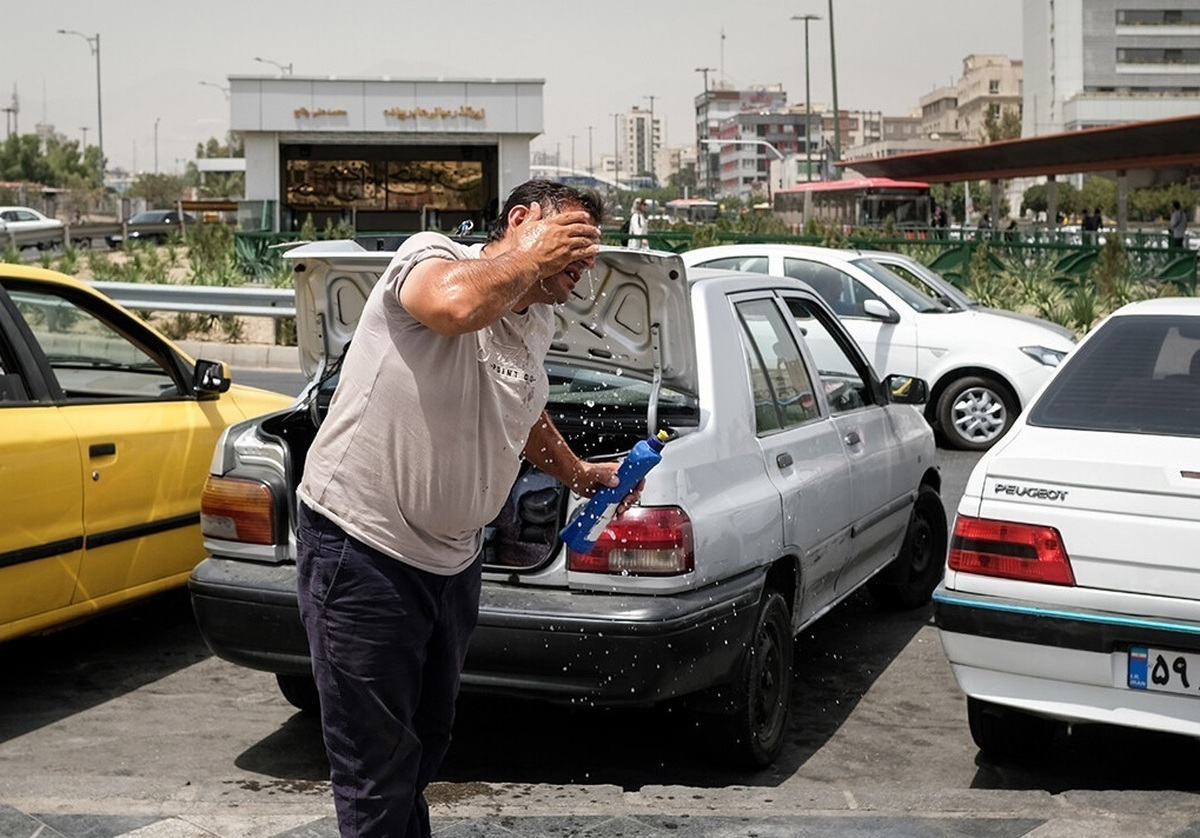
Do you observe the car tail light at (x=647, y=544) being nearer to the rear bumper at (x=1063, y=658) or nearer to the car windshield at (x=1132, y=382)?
the rear bumper at (x=1063, y=658)

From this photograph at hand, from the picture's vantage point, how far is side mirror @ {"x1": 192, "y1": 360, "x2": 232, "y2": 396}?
6.43 meters

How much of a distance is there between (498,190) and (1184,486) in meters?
46.0

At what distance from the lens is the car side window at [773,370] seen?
17.9 feet

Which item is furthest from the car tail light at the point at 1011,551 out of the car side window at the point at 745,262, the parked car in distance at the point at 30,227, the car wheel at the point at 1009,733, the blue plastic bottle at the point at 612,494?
the parked car in distance at the point at 30,227

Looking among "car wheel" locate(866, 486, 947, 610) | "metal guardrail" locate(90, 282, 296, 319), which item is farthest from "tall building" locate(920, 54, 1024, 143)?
"car wheel" locate(866, 486, 947, 610)

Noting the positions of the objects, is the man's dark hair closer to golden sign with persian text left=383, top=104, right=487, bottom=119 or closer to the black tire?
the black tire

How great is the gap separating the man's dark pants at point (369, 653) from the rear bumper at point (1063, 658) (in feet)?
6.49

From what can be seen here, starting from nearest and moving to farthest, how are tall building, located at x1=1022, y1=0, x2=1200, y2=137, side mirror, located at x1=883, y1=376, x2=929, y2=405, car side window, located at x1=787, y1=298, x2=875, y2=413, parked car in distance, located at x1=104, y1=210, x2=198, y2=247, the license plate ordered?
the license plate → car side window, located at x1=787, y1=298, x2=875, y2=413 → side mirror, located at x1=883, y1=376, x2=929, y2=405 → parked car in distance, located at x1=104, y1=210, x2=198, y2=247 → tall building, located at x1=1022, y1=0, x2=1200, y2=137

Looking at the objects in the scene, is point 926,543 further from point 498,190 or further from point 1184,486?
Answer: point 498,190

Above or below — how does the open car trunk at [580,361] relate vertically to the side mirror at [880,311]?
below

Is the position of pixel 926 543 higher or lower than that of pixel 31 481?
lower

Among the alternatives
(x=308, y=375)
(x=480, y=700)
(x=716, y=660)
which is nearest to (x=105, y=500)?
(x=308, y=375)

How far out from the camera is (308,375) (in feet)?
18.7

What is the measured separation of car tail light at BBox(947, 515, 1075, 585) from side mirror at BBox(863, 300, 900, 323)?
8.21 metres
